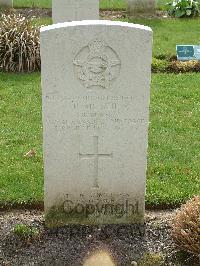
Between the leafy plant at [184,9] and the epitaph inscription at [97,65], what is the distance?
34.3ft

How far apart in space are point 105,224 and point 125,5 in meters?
11.5

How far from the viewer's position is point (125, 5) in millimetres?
16500

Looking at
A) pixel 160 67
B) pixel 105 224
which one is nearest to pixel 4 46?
pixel 160 67

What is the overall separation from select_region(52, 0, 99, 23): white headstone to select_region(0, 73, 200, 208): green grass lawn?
1.86m

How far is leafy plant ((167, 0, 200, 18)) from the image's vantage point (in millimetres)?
15391

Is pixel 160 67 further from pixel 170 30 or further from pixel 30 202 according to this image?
pixel 30 202

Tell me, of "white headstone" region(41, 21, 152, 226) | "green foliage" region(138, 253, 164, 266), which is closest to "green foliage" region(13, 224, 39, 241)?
"white headstone" region(41, 21, 152, 226)

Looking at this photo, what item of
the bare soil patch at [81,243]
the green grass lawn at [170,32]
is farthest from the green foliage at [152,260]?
the green grass lawn at [170,32]

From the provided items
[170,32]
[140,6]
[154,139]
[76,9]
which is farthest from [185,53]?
[140,6]

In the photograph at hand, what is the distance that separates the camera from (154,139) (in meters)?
7.95

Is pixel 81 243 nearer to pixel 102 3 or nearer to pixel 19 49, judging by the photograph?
pixel 19 49

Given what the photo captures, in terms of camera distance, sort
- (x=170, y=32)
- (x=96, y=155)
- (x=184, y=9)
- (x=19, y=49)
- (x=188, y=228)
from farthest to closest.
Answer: (x=184, y=9) → (x=170, y=32) → (x=19, y=49) → (x=96, y=155) → (x=188, y=228)

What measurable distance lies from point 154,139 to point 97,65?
2.73m

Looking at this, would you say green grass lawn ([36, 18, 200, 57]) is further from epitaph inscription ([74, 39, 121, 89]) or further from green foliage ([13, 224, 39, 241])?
green foliage ([13, 224, 39, 241])
